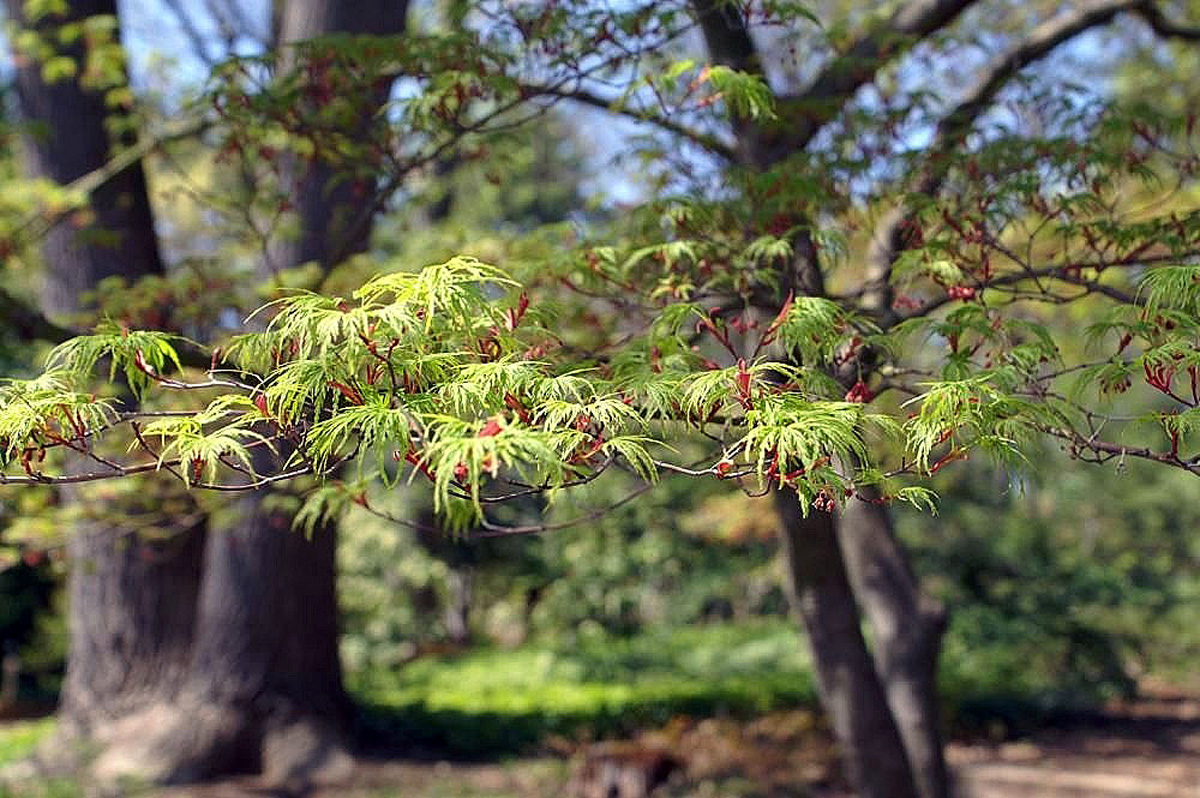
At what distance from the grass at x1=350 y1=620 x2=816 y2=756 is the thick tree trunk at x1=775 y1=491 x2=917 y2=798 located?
3712 millimetres

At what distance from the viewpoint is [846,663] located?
4.89m

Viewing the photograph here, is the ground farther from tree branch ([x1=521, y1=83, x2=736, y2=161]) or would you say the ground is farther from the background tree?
tree branch ([x1=521, y1=83, x2=736, y2=161])

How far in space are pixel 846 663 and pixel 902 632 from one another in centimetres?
59

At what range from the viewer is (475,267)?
2.24 m

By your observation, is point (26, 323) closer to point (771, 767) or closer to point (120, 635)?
point (120, 635)

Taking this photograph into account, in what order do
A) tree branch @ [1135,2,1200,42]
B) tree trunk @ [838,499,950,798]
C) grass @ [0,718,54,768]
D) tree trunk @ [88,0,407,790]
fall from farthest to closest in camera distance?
grass @ [0,718,54,768] → tree trunk @ [88,0,407,790] → tree branch @ [1135,2,1200,42] → tree trunk @ [838,499,950,798]

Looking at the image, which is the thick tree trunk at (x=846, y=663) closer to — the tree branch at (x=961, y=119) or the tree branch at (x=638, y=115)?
the tree branch at (x=961, y=119)

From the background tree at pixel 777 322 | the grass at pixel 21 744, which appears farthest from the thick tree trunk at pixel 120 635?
the background tree at pixel 777 322

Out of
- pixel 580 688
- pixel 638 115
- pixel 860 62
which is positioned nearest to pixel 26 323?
pixel 638 115

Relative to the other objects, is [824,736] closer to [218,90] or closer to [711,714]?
[711,714]

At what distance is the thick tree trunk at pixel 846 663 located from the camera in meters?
4.84

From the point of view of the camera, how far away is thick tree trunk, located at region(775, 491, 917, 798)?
484cm

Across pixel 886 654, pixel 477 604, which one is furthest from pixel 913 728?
pixel 477 604

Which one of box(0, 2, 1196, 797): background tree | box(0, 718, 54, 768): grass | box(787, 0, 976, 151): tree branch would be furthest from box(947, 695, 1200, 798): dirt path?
box(0, 718, 54, 768): grass
